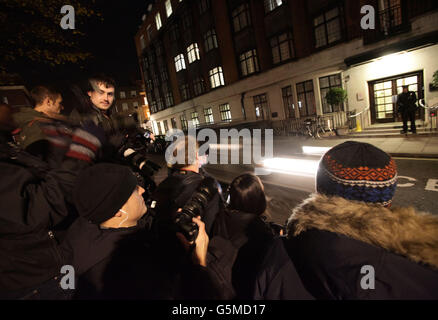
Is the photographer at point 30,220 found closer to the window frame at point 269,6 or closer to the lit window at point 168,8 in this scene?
the window frame at point 269,6

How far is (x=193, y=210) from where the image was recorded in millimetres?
1678

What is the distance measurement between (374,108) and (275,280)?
15507 mm

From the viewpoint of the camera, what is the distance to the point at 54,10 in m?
6.47

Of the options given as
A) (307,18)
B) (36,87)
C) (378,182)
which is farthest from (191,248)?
(307,18)

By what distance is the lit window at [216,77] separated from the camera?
23609 mm

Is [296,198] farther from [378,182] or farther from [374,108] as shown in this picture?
[374,108]

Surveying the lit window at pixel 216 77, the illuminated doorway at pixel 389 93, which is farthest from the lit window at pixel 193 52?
the illuminated doorway at pixel 389 93

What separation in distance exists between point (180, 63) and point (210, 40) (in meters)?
7.33

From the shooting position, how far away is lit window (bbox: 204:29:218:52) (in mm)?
22938

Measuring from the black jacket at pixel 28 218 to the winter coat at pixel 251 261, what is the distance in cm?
136

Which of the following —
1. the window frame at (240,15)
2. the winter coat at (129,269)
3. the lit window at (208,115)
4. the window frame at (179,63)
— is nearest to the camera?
the winter coat at (129,269)

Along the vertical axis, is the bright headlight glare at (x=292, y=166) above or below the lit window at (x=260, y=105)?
below

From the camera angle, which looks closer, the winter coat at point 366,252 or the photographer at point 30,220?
the winter coat at point 366,252

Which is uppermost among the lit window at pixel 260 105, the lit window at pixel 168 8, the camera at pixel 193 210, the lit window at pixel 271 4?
the lit window at pixel 168 8
